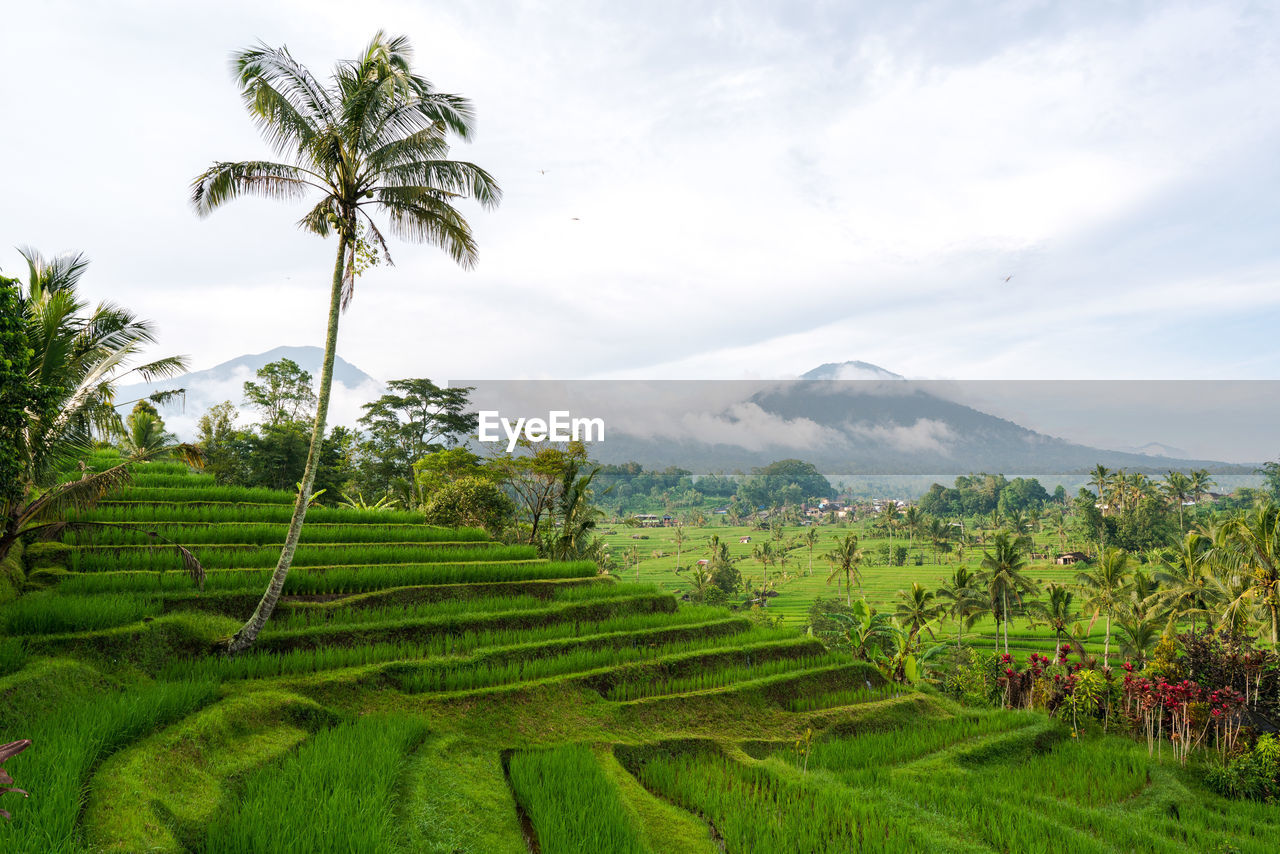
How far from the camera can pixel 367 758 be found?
5.50 meters

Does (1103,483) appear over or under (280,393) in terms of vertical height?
under

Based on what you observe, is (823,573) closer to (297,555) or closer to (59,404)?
(297,555)

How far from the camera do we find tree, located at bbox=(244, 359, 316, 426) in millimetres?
39031

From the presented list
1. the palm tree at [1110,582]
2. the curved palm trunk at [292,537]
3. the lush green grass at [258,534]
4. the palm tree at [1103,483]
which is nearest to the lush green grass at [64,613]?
the curved palm trunk at [292,537]

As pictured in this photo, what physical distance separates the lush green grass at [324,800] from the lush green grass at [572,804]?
1172 millimetres

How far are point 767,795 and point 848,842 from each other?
3.61 feet

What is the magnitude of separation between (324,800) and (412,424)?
124 feet

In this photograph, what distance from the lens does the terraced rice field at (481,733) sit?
14.8 feet

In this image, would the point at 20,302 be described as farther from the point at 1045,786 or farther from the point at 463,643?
the point at 1045,786

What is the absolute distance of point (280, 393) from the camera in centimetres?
4016

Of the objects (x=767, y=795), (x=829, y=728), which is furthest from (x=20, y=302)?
Result: (x=829, y=728)

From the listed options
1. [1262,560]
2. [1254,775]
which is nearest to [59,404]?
[1254,775]

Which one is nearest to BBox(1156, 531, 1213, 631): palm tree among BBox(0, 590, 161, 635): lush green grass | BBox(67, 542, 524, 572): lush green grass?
BBox(67, 542, 524, 572): lush green grass

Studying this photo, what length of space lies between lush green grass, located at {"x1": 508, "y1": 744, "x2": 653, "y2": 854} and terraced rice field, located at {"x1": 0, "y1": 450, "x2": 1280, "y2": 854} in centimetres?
2
